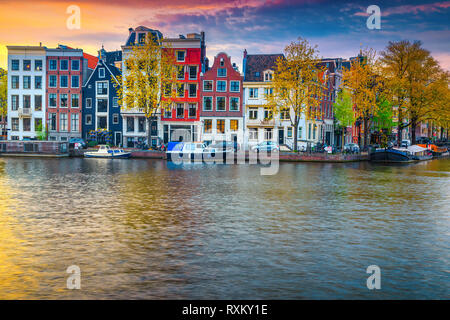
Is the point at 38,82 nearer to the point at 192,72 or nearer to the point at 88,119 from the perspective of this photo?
the point at 88,119

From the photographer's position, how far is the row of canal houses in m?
73.0

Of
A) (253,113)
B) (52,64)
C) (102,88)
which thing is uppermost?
(52,64)

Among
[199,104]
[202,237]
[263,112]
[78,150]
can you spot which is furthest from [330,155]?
[202,237]

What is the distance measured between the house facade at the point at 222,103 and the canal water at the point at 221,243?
4795 cm

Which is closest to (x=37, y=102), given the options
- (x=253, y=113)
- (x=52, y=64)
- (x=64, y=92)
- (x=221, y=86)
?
(x=64, y=92)

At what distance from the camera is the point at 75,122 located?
77875 mm

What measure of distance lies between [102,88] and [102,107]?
10.3ft

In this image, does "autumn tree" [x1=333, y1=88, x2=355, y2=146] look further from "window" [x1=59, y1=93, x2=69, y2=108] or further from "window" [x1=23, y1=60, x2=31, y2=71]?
"window" [x1=23, y1=60, x2=31, y2=71]

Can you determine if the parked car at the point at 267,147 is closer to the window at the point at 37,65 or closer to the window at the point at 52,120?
the window at the point at 52,120

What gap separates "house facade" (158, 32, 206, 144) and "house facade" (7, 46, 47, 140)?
2222 cm

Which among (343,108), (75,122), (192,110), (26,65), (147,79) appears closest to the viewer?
(147,79)

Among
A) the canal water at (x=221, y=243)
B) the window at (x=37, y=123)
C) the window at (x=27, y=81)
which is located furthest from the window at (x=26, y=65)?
the canal water at (x=221, y=243)

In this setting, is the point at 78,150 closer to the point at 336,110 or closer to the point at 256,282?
the point at 336,110

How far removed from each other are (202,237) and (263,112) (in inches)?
2380
